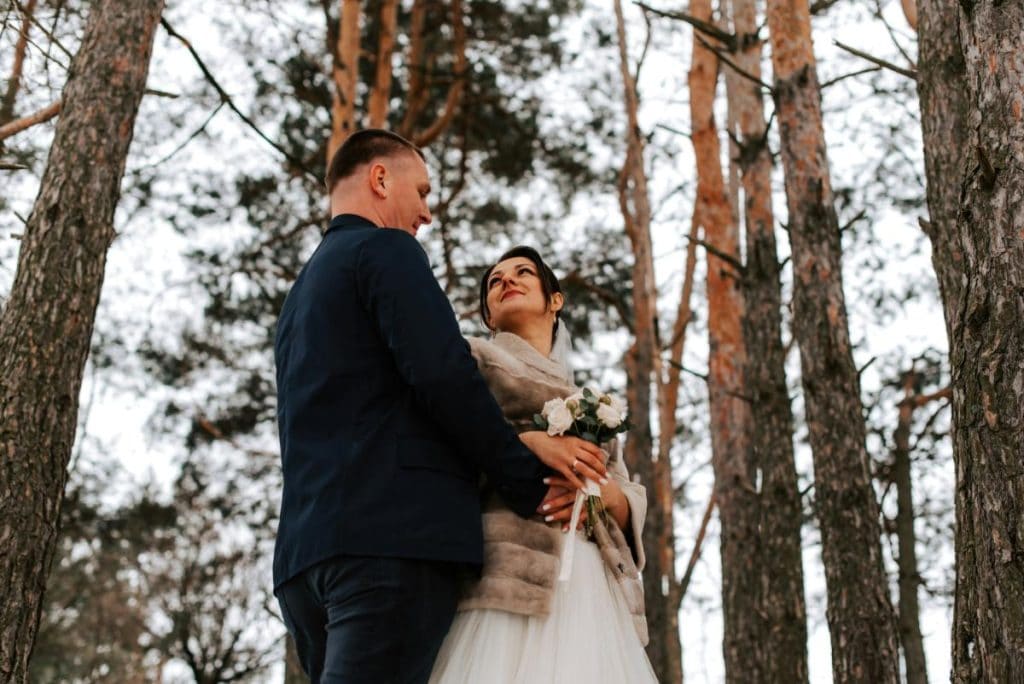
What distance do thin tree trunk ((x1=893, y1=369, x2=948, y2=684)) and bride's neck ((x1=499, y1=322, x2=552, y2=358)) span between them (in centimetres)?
899

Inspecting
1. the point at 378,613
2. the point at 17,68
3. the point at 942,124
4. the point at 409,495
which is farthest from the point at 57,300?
the point at 942,124

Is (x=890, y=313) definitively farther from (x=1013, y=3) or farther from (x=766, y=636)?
(x=1013, y=3)

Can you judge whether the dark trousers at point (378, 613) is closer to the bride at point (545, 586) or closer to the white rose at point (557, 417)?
the bride at point (545, 586)

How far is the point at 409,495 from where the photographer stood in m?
2.38

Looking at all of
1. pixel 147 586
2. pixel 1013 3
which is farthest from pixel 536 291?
pixel 147 586

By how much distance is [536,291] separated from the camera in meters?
3.39

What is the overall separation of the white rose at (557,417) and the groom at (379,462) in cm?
14

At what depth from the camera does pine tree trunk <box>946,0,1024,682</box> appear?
2.55 m

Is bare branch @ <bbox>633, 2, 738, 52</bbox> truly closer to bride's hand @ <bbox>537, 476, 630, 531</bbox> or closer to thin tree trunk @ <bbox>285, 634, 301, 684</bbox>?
bride's hand @ <bbox>537, 476, 630, 531</bbox>

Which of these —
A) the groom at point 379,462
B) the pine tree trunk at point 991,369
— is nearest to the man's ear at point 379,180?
the groom at point 379,462

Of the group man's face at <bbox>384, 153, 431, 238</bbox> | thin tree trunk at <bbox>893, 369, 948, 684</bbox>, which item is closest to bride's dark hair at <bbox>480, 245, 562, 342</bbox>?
man's face at <bbox>384, 153, 431, 238</bbox>

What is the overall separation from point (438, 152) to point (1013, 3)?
1118 centimetres

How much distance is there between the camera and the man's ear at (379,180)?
285 centimetres

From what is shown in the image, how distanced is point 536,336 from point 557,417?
0.60 m
